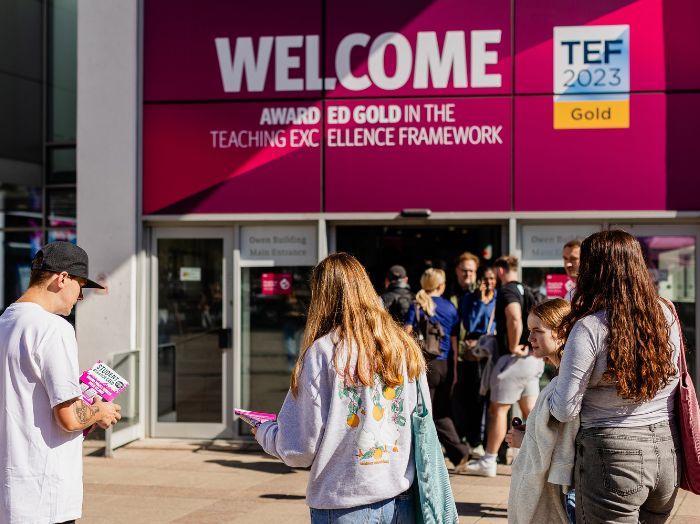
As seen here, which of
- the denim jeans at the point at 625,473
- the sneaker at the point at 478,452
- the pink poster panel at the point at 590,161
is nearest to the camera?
the denim jeans at the point at 625,473

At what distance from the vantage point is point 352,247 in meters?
10.8

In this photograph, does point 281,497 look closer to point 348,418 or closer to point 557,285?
point 557,285

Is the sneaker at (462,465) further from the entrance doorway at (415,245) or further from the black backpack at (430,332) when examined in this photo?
the entrance doorway at (415,245)

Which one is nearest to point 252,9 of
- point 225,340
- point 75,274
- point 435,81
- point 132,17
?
point 132,17

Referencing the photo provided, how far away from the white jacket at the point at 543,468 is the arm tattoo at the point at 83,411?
5.68 ft

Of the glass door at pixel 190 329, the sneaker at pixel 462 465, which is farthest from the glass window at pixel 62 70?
the sneaker at pixel 462 465

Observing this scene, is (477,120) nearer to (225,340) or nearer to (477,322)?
(477,322)

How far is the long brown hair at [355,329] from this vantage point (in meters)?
3.60

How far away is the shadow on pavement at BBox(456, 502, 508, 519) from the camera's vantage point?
24.3 ft

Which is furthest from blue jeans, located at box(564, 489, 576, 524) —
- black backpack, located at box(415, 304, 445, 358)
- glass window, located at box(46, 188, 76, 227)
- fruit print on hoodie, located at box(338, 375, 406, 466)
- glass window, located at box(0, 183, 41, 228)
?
glass window, located at box(0, 183, 41, 228)

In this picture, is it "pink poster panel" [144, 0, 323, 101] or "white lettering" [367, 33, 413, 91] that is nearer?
"white lettering" [367, 33, 413, 91]

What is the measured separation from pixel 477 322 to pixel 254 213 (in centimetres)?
267

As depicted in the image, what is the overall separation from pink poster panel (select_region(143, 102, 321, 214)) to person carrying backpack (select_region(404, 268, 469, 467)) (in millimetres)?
1892

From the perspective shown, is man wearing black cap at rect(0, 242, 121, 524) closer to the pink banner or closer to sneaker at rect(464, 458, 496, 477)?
sneaker at rect(464, 458, 496, 477)
